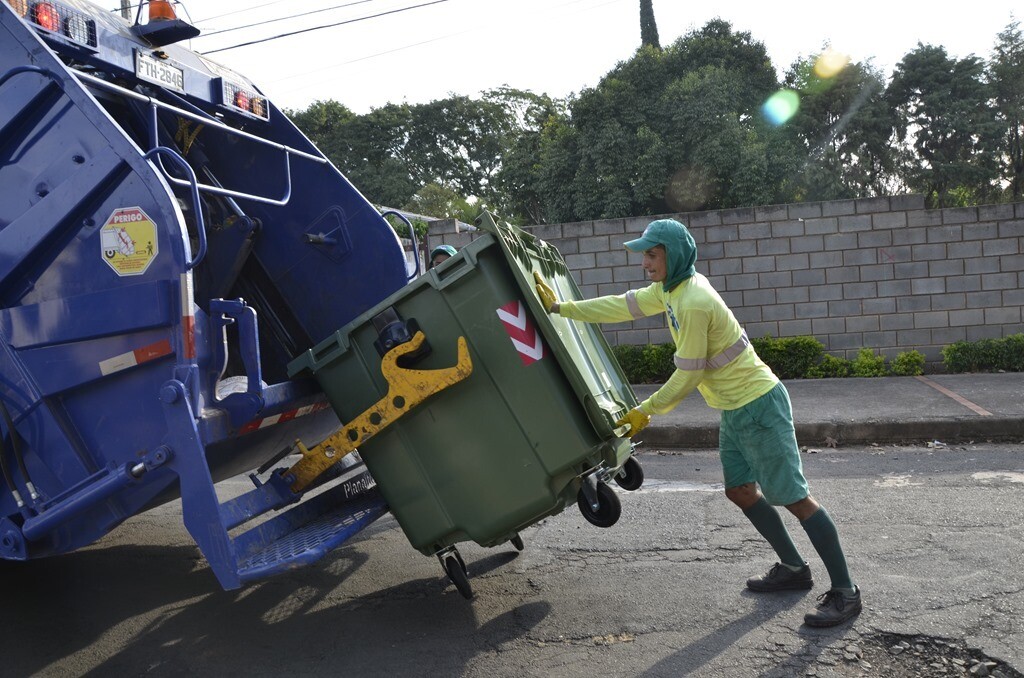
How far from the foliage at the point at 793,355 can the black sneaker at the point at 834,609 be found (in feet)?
20.0

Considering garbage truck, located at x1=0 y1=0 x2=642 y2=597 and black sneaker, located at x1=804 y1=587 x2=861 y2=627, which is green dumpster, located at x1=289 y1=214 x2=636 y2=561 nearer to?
garbage truck, located at x1=0 y1=0 x2=642 y2=597

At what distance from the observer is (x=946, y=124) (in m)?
18.6

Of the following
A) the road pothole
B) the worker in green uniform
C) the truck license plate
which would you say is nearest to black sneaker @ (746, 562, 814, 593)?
the worker in green uniform

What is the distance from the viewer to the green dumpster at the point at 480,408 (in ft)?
10.8

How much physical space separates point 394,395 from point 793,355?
6.73 m

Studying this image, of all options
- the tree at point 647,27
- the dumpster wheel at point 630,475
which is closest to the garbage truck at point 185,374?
the dumpster wheel at point 630,475

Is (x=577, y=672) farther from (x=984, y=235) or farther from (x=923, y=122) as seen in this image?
(x=923, y=122)

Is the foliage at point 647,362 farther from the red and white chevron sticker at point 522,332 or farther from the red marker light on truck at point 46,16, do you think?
the red marker light on truck at point 46,16

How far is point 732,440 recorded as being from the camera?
3.67 metres

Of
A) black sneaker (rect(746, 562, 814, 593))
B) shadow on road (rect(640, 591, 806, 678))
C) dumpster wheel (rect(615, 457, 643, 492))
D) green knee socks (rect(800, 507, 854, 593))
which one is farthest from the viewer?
dumpster wheel (rect(615, 457, 643, 492))

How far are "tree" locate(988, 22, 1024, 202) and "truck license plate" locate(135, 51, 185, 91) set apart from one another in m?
18.3

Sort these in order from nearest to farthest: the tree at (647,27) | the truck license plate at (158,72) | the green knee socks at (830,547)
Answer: the green knee socks at (830,547) → the truck license plate at (158,72) → the tree at (647,27)

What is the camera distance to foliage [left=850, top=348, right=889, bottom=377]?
A: 362 inches

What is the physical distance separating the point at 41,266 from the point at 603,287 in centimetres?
696
